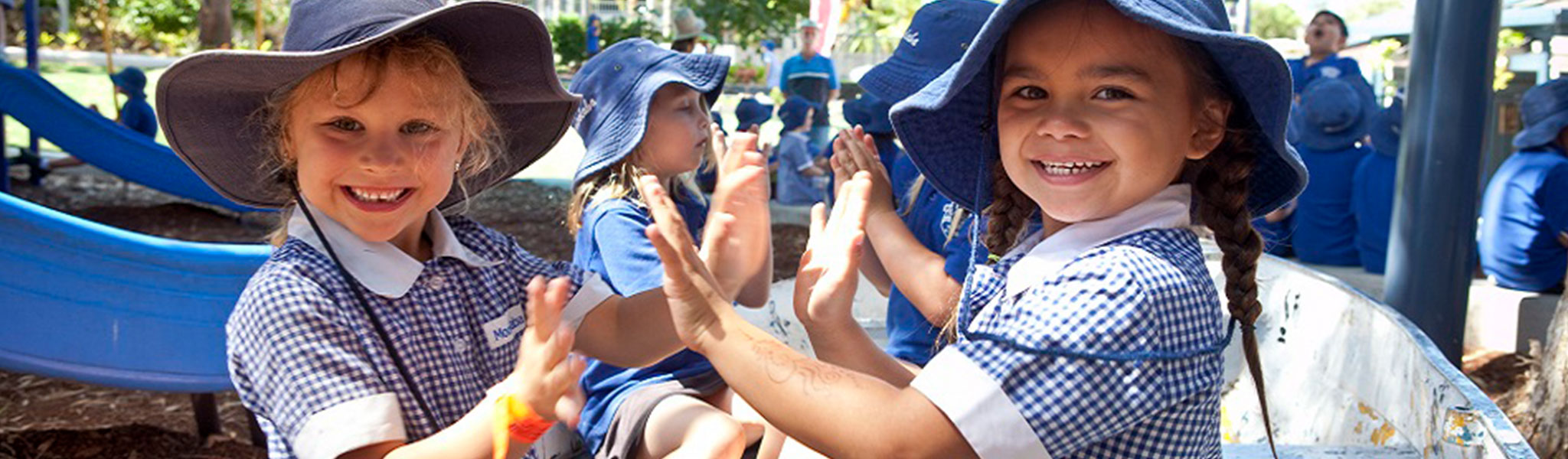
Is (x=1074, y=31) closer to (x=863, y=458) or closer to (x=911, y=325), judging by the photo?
(x=863, y=458)

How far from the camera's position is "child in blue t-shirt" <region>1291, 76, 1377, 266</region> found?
691 cm

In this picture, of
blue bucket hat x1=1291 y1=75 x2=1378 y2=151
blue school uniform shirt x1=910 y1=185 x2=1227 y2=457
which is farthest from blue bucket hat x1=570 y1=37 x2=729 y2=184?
blue bucket hat x1=1291 y1=75 x2=1378 y2=151

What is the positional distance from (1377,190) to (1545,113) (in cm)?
92

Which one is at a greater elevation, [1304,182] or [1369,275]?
[1304,182]

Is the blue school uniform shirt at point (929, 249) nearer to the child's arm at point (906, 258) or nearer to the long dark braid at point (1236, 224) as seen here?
the child's arm at point (906, 258)

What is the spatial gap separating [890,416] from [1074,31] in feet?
1.89

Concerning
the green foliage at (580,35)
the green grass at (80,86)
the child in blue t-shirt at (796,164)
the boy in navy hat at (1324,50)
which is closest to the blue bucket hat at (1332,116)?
the boy in navy hat at (1324,50)

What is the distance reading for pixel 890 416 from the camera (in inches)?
58.5

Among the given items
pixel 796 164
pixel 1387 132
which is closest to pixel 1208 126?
pixel 1387 132

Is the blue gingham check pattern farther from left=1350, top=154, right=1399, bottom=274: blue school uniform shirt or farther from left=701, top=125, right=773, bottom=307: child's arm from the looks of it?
left=1350, top=154, right=1399, bottom=274: blue school uniform shirt

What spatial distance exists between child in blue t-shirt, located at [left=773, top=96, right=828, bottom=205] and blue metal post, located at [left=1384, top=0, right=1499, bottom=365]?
18.5ft

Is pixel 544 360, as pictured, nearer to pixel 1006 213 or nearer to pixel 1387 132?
pixel 1006 213

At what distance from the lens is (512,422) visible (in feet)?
5.08

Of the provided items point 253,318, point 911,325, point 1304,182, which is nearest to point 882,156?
point 911,325
